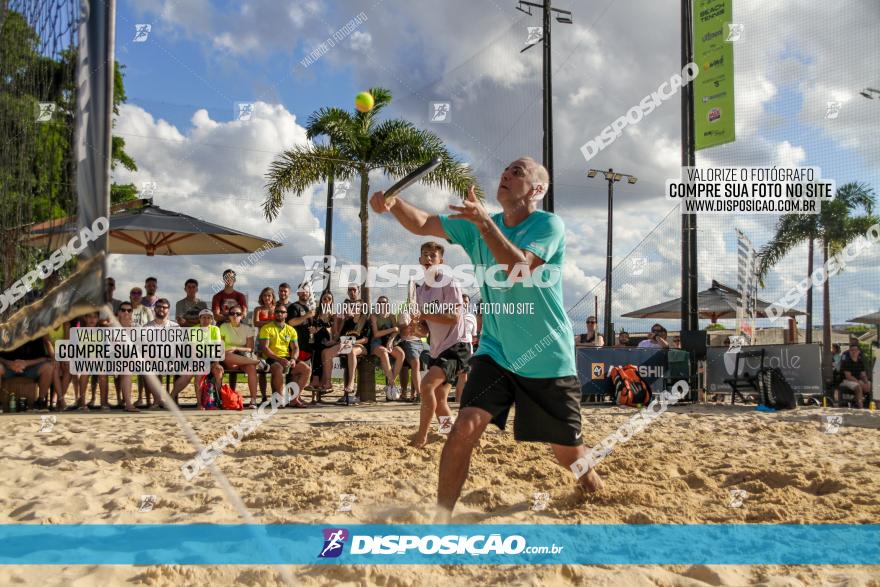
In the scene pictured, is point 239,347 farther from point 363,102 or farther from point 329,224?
point 329,224

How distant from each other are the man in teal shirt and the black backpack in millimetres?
7073

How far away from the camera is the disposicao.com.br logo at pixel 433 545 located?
2.65m

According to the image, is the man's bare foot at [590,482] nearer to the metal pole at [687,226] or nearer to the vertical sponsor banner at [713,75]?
the metal pole at [687,226]

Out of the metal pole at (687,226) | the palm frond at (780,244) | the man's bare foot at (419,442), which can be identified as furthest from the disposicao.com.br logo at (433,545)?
the palm frond at (780,244)

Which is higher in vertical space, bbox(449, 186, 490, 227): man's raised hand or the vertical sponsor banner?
the vertical sponsor banner

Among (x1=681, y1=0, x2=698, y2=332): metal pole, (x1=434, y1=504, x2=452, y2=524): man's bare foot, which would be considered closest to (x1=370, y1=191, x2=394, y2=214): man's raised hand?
(x1=434, y1=504, x2=452, y2=524): man's bare foot

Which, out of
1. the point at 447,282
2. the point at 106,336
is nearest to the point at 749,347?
the point at 447,282

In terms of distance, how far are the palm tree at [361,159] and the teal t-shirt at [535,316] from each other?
468 inches

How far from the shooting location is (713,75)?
11.3 m

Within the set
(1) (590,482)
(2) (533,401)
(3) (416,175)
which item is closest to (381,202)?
(3) (416,175)

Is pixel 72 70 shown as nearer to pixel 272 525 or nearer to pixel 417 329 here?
pixel 272 525

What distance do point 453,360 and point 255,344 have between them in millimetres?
4450

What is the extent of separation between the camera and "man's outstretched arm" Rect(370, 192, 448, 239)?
3.18m

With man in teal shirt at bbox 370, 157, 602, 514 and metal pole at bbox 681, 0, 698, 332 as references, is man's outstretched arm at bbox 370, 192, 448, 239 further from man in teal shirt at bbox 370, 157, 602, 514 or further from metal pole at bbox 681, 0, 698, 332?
metal pole at bbox 681, 0, 698, 332
